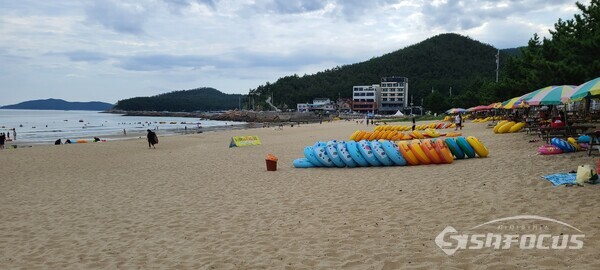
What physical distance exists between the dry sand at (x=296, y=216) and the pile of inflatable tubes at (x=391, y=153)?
0.50 metres

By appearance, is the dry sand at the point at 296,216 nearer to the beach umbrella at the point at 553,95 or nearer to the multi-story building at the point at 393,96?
the beach umbrella at the point at 553,95

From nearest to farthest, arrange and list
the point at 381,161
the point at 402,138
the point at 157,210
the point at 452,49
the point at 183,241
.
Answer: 1. the point at 183,241
2. the point at 157,210
3. the point at 381,161
4. the point at 402,138
5. the point at 452,49

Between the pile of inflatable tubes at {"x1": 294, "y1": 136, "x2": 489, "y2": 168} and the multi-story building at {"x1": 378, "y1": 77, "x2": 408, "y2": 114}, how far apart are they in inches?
4842

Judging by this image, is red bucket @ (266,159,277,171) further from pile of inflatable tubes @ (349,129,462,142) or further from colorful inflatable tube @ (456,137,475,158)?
pile of inflatable tubes @ (349,129,462,142)

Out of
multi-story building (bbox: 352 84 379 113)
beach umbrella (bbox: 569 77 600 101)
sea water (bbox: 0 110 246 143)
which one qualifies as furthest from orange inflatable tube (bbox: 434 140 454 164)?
multi-story building (bbox: 352 84 379 113)

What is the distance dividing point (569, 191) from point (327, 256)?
4715 mm

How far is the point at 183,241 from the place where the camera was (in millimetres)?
5801

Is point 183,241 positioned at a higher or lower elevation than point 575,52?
lower

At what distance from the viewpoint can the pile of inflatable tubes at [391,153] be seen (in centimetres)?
1192

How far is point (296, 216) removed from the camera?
22.5ft

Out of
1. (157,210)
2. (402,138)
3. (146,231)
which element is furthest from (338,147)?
(402,138)

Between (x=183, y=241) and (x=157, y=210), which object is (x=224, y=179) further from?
(x=183, y=241)

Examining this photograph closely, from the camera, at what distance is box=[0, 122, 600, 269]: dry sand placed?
15.7 ft

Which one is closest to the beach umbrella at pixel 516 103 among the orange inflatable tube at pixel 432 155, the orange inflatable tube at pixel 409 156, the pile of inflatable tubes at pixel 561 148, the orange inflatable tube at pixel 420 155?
the pile of inflatable tubes at pixel 561 148
